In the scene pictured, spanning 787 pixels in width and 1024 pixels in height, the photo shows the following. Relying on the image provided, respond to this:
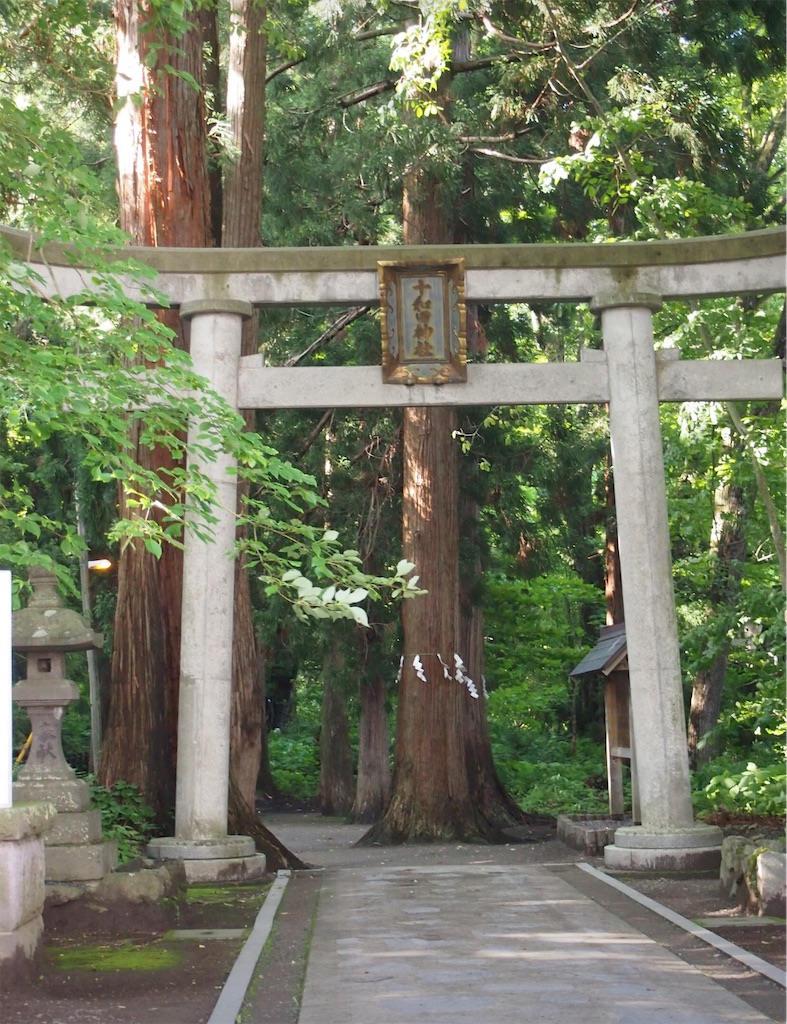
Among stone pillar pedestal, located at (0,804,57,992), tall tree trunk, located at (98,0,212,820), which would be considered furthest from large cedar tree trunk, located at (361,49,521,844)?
stone pillar pedestal, located at (0,804,57,992)

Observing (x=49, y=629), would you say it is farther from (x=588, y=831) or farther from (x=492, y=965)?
(x=588, y=831)

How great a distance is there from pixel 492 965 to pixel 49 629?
3865mm

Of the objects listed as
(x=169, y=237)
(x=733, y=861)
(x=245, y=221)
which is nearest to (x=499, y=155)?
(x=245, y=221)

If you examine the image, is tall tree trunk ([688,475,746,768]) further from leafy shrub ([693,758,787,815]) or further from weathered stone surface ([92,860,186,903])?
weathered stone surface ([92,860,186,903])

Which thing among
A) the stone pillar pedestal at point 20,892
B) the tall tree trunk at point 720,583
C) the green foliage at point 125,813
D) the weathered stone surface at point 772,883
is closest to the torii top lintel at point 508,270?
the green foliage at point 125,813

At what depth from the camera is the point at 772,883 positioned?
7.70 meters

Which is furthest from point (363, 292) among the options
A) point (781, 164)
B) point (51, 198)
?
point (781, 164)

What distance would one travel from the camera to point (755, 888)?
7.93 metres

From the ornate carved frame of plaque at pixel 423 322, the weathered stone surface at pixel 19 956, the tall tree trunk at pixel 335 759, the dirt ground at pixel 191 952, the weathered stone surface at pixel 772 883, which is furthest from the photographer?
the tall tree trunk at pixel 335 759

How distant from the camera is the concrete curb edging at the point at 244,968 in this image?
5.49 m

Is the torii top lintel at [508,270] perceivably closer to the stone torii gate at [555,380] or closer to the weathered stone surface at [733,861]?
the stone torii gate at [555,380]

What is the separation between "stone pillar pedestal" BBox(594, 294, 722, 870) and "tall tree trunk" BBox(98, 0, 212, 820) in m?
3.96

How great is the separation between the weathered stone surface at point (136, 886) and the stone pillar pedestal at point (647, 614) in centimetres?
390

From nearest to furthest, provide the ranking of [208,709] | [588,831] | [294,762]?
[208,709]
[588,831]
[294,762]
